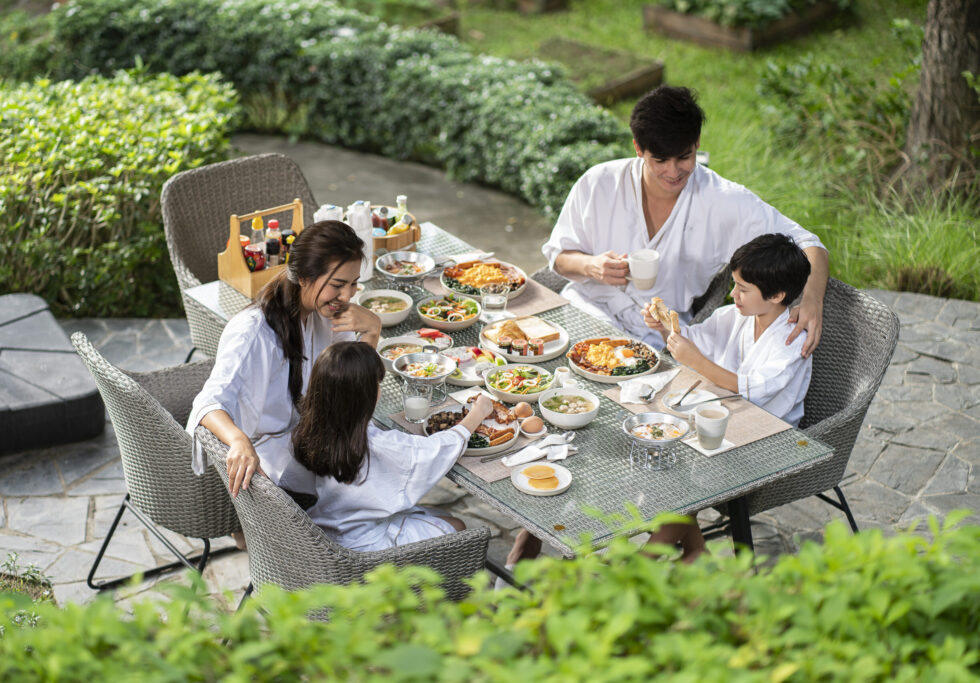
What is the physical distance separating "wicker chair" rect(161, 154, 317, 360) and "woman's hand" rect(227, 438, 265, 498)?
1.54 m

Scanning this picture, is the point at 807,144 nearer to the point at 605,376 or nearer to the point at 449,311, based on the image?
the point at 449,311

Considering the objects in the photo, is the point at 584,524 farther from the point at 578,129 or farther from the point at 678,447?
the point at 578,129

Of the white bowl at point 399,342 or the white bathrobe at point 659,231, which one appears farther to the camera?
the white bathrobe at point 659,231

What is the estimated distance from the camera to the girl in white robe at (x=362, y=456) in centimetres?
303

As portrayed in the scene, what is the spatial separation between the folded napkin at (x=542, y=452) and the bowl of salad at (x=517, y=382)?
268mm

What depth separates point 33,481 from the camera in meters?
4.73

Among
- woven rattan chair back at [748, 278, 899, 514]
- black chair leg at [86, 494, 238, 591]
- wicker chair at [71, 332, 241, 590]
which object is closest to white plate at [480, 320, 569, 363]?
woven rattan chair back at [748, 278, 899, 514]

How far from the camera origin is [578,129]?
7484 millimetres

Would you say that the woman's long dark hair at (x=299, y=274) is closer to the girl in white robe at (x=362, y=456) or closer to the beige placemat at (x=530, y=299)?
the girl in white robe at (x=362, y=456)

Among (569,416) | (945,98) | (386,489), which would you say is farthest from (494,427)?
(945,98)

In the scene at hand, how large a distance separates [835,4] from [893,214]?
620cm

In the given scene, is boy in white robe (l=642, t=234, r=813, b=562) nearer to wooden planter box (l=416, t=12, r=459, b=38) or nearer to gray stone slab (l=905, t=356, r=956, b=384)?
gray stone slab (l=905, t=356, r=956, b=384)

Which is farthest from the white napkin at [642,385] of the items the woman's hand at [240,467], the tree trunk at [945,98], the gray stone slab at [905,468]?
the tree trunk at [945,98]

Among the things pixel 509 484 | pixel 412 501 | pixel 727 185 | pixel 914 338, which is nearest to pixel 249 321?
pixel 412 501
